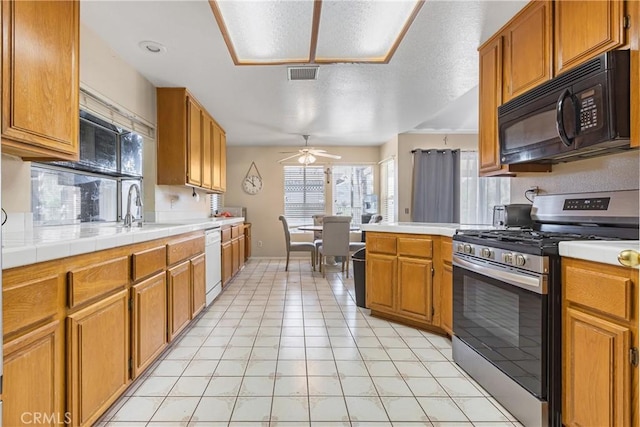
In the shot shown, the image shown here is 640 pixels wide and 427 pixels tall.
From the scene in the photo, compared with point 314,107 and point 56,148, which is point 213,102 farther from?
point 56,148

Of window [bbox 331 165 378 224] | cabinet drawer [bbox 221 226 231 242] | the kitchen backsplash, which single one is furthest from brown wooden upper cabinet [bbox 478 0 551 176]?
window [bbox 331 165 378 224]

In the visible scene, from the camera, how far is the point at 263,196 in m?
7.09

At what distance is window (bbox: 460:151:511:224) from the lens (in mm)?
6125

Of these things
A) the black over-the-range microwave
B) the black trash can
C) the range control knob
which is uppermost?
the black over-the-range microwave

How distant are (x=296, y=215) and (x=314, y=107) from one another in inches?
125

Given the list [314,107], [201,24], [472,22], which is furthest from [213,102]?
[472,22]

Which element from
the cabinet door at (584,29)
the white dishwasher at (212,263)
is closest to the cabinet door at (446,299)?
the cabinet door at (584,29)

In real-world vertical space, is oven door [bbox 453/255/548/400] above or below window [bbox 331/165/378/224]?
below

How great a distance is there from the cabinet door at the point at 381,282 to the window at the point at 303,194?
4015mm

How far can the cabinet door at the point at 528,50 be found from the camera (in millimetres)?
2025

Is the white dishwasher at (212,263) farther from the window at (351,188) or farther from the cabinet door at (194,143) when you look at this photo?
the window at (351,188)

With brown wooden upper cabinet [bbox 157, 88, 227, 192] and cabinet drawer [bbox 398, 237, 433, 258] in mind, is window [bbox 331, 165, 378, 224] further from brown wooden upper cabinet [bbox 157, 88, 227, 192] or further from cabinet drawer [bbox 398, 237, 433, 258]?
cabinet drawer [bbox 398, 237, 433, 258]

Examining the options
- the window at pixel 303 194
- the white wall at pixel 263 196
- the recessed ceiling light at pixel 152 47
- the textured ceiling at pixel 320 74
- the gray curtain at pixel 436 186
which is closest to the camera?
the textured ceiling at pixel 320 74

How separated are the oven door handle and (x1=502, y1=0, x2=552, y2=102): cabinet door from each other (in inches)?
46.1
